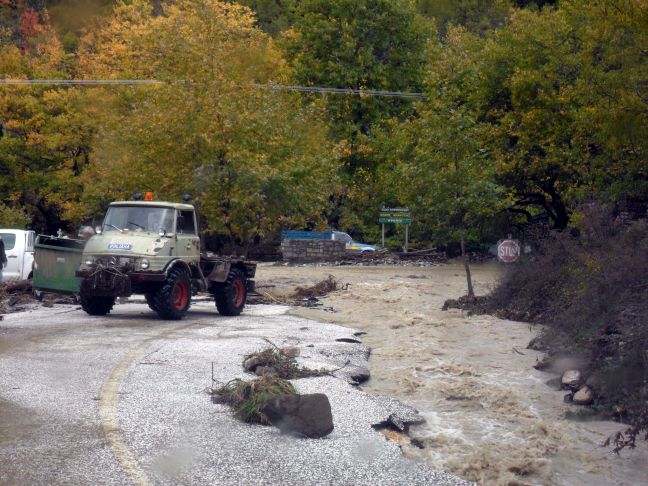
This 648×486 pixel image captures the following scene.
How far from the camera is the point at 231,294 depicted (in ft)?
63.7

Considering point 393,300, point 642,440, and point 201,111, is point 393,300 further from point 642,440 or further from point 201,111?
point 642,440

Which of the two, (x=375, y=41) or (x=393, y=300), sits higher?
(x=375, y=41)

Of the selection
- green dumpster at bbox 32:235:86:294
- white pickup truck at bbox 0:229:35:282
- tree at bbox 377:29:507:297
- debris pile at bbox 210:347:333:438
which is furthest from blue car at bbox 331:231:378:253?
debris pile at bbox 210:347:333:438

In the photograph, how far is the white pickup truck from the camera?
2298cm

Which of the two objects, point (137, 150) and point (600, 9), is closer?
point (600, 9)

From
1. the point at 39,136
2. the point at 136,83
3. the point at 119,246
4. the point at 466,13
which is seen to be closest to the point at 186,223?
the point at 119,246

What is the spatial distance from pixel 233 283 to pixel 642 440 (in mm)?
11772

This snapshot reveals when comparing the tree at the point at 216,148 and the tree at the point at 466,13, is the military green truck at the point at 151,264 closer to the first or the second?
the tree at the point at 216,148

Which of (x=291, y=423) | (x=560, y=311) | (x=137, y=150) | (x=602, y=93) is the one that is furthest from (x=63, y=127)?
(x=291, y=423)

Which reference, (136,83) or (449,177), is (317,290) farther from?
(136,83)

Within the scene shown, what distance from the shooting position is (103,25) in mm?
49750

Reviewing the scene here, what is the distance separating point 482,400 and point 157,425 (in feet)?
14.6

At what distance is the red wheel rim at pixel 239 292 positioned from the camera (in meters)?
19.8

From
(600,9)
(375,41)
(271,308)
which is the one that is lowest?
(271,308)
